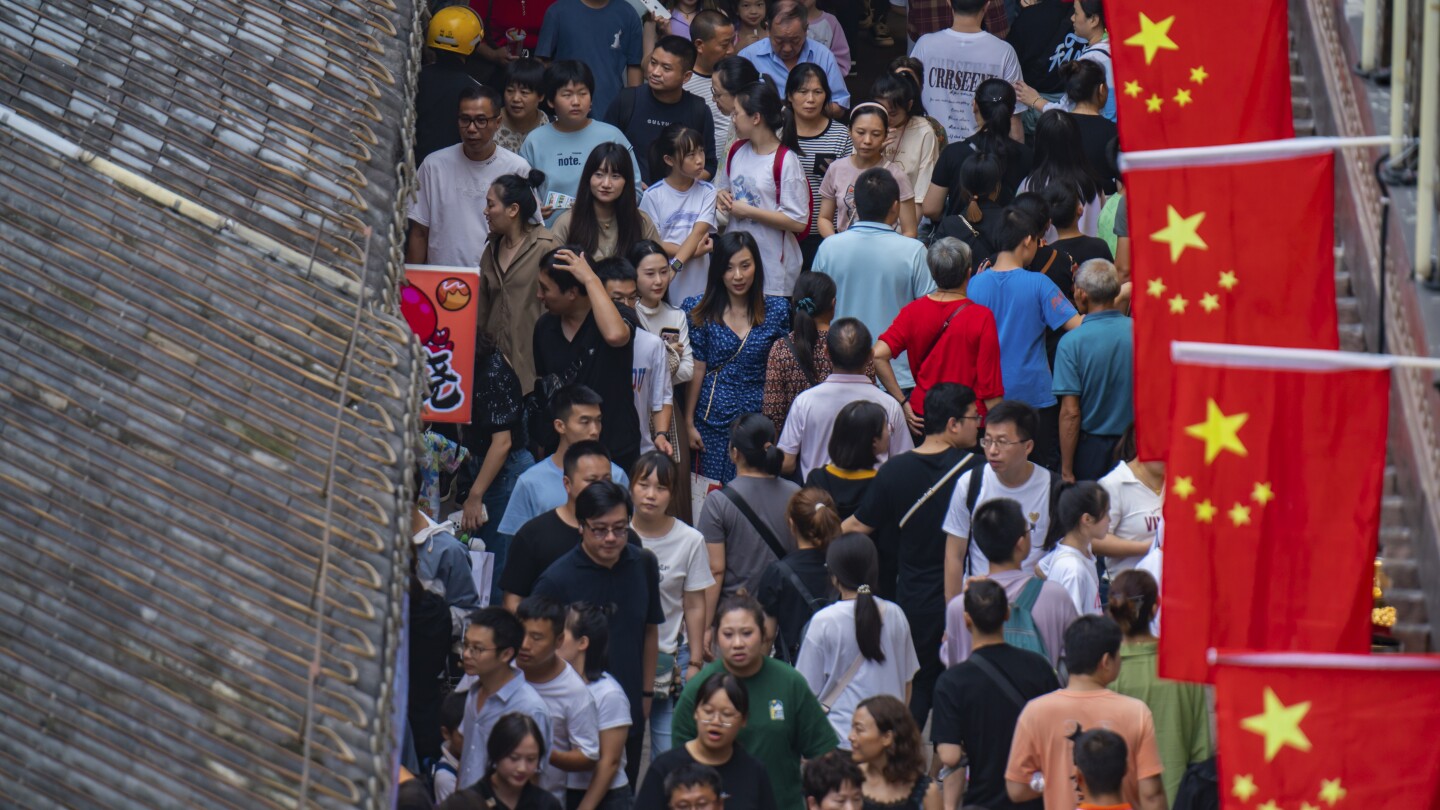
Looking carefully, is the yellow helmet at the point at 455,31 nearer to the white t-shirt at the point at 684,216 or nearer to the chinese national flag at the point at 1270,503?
the white t-shirt at the point at 684,216

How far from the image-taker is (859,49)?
59.9 feet

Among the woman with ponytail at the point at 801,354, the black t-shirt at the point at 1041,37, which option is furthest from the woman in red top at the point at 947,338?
the black t-shirt at the point at 1041,37

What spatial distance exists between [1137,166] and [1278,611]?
165 cm

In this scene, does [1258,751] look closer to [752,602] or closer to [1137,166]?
[1137,166]

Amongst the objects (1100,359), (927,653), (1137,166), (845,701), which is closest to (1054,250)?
(1100,359)

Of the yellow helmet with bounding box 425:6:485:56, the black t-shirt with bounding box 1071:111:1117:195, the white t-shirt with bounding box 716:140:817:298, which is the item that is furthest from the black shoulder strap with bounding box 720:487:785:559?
the yellow helmet with bounding box 425:6:485:56

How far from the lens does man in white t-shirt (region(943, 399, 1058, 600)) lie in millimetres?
8984

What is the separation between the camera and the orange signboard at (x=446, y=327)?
898 centimetres

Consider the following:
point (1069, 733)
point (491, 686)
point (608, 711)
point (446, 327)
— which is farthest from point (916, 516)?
point (491, 686)

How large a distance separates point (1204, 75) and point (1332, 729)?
322 centimetres

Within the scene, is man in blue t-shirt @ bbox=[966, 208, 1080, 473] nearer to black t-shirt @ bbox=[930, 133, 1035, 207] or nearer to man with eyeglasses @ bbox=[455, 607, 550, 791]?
black t-shirt @ bbox=[930, 133, 1035, 207]

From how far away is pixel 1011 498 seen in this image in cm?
905

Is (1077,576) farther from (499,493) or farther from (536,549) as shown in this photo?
(499,493)

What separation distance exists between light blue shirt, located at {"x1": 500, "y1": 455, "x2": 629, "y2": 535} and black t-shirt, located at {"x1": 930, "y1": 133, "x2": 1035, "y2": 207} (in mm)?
4052
